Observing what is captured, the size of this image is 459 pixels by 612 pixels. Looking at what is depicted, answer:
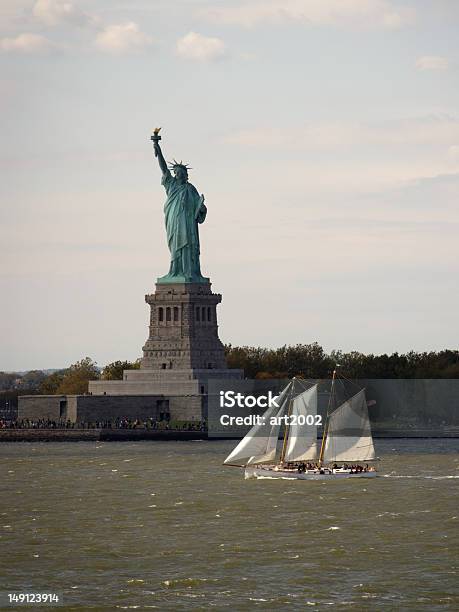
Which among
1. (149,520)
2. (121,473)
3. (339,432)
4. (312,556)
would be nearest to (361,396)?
(339,432)

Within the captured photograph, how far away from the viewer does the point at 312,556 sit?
8288 cm

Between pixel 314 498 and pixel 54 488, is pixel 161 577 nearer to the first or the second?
pixel 314 498

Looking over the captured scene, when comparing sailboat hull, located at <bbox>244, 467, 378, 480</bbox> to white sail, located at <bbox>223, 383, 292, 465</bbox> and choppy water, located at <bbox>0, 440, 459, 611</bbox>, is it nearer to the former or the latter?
choppy water, located at <bbox>0, 440, 459, 611</bbox>

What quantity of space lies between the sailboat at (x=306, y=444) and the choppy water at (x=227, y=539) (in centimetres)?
131

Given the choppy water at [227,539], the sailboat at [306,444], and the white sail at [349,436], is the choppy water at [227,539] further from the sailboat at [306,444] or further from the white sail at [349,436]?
the white sail at [349,436]

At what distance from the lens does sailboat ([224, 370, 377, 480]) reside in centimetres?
12756

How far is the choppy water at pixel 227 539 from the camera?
72875 mm

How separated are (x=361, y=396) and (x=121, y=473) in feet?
61.5

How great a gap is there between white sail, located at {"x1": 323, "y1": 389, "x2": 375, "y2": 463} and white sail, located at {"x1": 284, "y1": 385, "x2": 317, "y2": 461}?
1.16 meters

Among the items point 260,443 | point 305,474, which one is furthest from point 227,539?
point 305,474

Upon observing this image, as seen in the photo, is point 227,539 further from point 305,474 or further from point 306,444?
point 306,444

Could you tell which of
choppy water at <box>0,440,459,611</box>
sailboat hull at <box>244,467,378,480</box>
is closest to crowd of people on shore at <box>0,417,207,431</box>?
choppy water at <box>0,440,459,611</box>

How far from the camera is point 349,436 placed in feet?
417

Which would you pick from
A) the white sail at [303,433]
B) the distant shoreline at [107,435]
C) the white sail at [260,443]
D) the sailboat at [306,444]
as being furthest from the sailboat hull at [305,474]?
the distant shoreline at [107,435]
